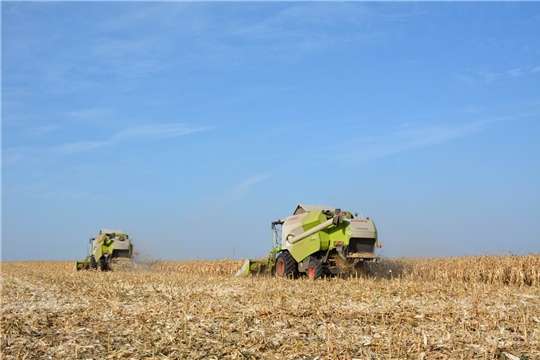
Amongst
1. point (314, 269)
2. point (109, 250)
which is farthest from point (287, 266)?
point (109, 250)

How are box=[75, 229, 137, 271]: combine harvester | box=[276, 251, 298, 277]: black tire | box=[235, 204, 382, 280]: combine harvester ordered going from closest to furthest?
box=[235, 204, 382, 280]: combine harvester → box=[276, 251, 298, 277]: black tire → box=[75, 229, 137, 271]: combine harvester

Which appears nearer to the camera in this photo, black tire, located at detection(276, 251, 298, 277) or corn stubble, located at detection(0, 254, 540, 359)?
corn stubble, located at detection(0, 254, 540, 359)

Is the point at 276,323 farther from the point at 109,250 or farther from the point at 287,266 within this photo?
the point at 109,250

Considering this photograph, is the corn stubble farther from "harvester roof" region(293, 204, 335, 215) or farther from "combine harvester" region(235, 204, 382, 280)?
"harvester roof" region(293, 204, 335, 215)

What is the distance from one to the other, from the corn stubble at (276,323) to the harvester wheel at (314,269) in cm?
327

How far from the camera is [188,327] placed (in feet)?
27.5

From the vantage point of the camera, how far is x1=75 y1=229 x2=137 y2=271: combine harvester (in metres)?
29.2

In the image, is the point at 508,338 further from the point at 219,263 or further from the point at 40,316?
the point at 219,263

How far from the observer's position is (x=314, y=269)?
17.4 m

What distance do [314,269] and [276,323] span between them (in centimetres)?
892

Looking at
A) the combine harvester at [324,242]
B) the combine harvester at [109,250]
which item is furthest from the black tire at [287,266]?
the combine harvester at [109,250]

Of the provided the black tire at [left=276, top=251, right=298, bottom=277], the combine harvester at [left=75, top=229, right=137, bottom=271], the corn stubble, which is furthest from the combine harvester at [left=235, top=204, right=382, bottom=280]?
the combine harvester at [left=75, top=229, right=137, bottom=271]

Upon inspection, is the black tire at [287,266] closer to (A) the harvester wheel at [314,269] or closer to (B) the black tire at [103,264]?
(A) the harvester wheel at [314,269]

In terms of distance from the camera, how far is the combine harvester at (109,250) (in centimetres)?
2922
